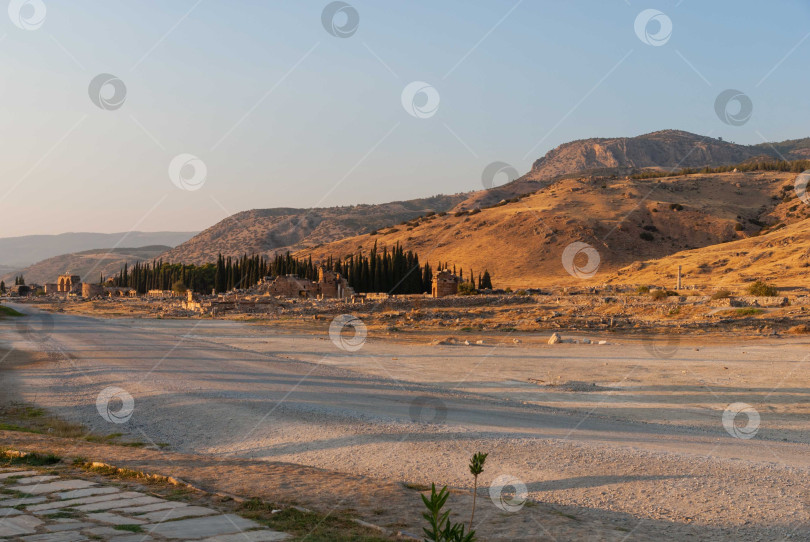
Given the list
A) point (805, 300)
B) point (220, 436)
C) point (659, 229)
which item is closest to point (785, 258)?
point (805, 300)

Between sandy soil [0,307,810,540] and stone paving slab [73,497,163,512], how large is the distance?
280 centimetres

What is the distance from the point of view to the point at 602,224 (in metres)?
89.6

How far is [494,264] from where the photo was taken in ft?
281

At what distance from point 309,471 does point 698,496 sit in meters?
5.01

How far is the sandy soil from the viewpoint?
7.91m

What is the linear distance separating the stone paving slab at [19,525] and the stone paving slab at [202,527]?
3.37 ft

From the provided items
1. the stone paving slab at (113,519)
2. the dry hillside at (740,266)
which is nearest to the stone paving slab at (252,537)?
the stone paving slab at (113,519)

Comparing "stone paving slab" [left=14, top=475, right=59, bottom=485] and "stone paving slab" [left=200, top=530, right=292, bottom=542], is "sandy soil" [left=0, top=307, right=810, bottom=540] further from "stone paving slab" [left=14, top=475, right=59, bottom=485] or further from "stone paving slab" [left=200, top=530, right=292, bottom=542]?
"stone paving slab" [left=14, top=475, right=59, bottom=485]

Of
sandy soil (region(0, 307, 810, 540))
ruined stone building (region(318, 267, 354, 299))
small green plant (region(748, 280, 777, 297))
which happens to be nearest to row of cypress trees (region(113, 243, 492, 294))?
ruined stone building (region(318, 267, 354, 299))

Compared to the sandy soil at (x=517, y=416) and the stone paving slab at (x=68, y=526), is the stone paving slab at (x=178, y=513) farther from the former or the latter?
the sandy soil at (x=517, y=416)

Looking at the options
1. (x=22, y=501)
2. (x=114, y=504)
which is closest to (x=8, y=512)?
(x=22, y=501)

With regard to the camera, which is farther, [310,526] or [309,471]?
[309,471]

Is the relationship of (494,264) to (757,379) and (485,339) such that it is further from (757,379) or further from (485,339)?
(757,379)

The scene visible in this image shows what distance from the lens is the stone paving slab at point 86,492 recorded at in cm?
731
